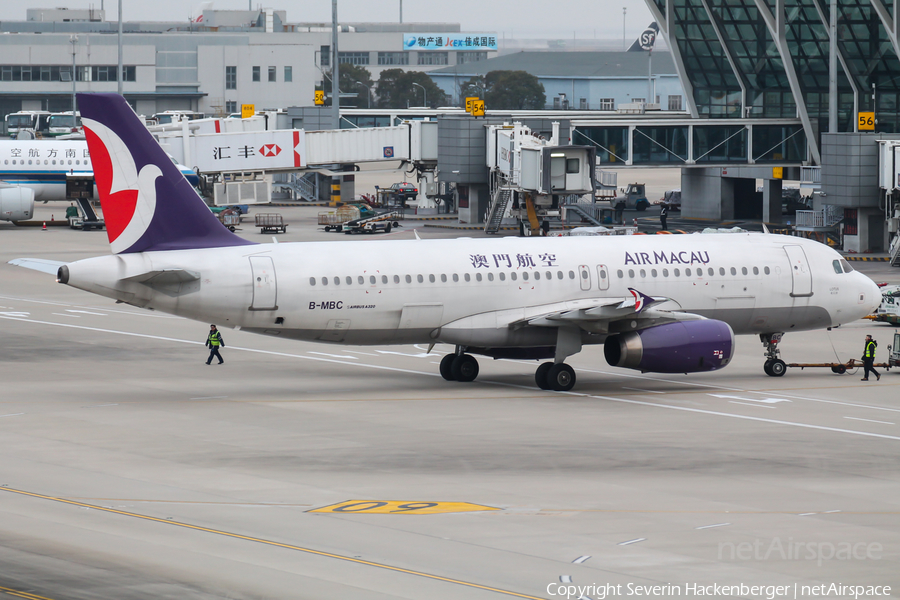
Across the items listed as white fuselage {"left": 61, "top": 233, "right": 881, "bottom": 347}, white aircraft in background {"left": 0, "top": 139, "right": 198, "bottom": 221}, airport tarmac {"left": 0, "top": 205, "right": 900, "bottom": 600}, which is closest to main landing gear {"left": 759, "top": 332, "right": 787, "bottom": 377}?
airport tarmac {"left": 0, "top": 205, "right": 900, "bottom": 600}

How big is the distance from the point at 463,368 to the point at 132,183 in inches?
449

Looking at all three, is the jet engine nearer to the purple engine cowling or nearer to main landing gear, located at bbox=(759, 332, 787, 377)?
main landing gear, located at bbox=(759, 332, 787, 377)

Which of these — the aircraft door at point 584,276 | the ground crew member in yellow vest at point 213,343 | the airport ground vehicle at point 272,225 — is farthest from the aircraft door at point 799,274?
the airport ground vehicle at point 272,225

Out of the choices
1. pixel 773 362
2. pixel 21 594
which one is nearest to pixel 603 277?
pixel 773 362

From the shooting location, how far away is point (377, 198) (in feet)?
357

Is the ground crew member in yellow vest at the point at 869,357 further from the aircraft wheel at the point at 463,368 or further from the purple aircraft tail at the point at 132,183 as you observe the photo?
the purple aircraft tail at the point at 132,183

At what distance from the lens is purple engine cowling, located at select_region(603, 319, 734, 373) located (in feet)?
116

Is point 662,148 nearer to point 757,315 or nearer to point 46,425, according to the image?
point 757,315

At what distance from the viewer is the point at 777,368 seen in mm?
40500

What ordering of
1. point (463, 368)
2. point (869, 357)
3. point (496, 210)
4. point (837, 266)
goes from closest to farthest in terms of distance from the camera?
point (463, 368), point (869, 357), point (837, 266), point (496, 210)

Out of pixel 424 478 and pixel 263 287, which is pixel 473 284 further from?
pixel 424 478

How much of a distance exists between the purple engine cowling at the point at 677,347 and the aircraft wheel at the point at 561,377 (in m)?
1.55

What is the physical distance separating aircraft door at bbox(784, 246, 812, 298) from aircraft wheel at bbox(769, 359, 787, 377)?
250 centimetres

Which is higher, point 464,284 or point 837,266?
point 837,266
